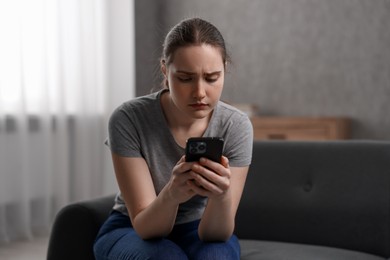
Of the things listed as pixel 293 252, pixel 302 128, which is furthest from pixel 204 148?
pixel 302 128

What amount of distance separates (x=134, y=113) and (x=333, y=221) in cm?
78

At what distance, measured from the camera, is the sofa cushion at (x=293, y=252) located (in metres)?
1.80

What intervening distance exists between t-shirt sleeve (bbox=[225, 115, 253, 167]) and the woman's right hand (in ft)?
0.74

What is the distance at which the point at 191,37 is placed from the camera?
1580 mm

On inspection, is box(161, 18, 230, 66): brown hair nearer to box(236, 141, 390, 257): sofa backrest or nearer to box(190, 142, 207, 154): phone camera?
box(190, 142, 207, 154): phone camera

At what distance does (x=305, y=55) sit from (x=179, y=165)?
10.00ft

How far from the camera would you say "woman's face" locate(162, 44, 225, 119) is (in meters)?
1.54

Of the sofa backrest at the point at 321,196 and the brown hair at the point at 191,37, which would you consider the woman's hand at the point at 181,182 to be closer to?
the brown hair at the point at 191,37

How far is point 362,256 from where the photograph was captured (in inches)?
73.4

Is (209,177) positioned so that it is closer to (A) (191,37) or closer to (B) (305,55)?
(A) (191,37)

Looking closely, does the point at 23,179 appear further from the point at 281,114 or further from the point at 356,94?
the point at 356,94

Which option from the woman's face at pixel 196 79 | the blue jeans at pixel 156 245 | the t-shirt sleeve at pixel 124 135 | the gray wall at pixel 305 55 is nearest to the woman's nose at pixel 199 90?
the woman's face at pixel 196 79

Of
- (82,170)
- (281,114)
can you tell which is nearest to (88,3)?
(82,170)

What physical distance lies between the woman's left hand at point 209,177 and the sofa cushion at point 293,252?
0.44 m
